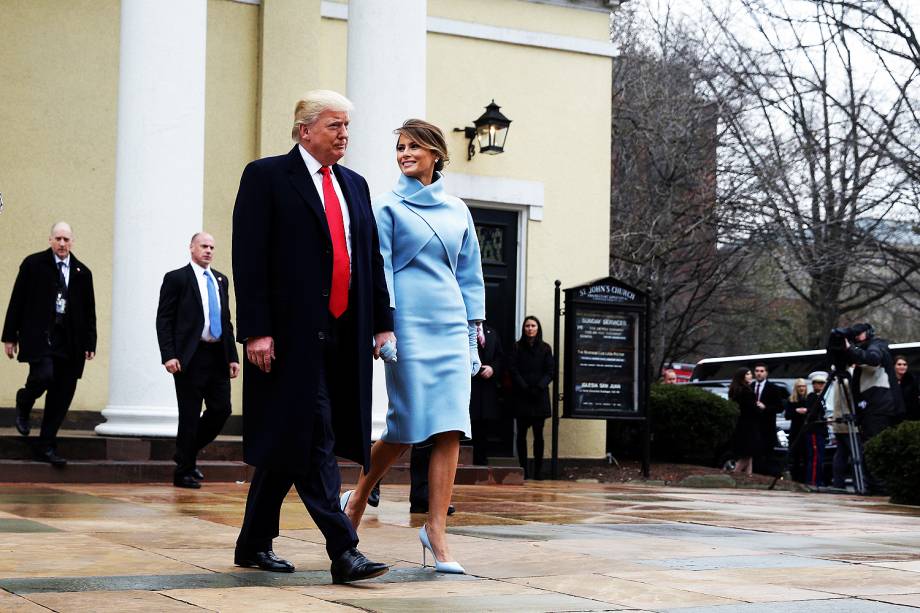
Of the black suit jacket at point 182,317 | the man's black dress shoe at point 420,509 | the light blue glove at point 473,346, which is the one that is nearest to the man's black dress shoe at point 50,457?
the black suit jacket at point 182,317

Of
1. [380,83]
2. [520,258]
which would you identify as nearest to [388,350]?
[380,83]

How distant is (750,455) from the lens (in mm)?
19609

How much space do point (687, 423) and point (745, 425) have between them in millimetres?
833

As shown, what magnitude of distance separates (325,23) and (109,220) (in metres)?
3.37

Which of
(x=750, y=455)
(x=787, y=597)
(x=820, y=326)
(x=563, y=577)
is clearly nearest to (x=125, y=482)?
(x=563, y=577)

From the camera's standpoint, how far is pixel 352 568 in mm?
5309

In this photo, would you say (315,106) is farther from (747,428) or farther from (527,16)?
(747,428)

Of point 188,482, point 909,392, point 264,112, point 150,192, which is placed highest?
point 264,112

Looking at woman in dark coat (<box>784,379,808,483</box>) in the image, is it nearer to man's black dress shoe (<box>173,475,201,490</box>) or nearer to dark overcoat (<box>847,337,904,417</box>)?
dark overcoat (<box>847,337,904,417</box>)

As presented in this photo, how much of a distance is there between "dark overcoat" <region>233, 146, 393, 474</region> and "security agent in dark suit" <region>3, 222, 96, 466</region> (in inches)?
225

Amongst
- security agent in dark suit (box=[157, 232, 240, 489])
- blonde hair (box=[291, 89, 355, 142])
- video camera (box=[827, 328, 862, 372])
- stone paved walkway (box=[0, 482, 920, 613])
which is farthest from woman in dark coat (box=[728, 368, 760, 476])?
blonde hair (box=[291, 89, 355, 142])

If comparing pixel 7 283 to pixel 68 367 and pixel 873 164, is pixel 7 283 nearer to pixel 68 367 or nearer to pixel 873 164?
pixel 68 367

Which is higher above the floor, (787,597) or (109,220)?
(109,220)

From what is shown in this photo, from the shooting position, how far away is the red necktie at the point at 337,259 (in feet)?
18.7
